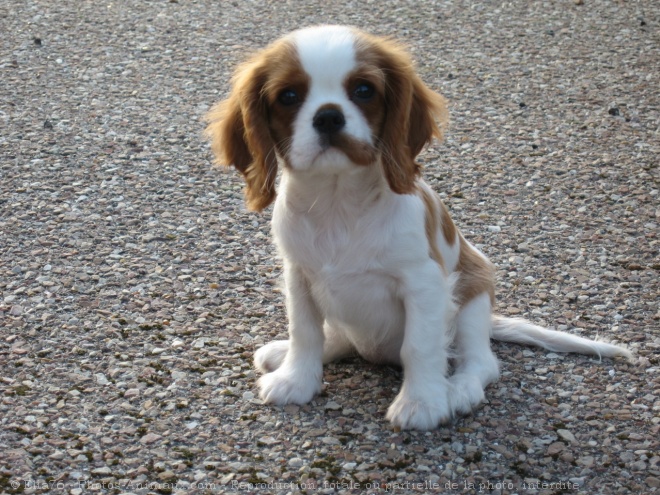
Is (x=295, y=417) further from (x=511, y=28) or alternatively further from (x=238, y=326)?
(x=511, y=28)

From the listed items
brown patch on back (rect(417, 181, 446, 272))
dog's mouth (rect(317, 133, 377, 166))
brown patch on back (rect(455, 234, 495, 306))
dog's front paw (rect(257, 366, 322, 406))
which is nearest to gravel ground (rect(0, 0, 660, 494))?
dog's front paw (rect(257, 366, 322, 406))

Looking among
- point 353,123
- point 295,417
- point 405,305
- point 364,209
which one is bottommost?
point 295,417

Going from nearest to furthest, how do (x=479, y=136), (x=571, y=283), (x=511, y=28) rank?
(x=571, y=283)
(x=479, y=136)
(x=511, y=28)

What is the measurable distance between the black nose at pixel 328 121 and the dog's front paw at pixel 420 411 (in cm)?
120

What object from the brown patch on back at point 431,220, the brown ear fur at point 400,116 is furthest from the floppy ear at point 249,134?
the brown patch on back at point 431,220

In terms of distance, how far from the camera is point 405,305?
394 centimetres

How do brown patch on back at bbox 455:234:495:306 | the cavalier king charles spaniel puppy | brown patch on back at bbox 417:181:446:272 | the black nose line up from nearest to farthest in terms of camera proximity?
the black nose < the cavalier king charles spaniel puppy < brown patch on back at bbox 417:181:446:272 < brown patch on back at bbox 455:234:495:306

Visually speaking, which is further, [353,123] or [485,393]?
[485,393]

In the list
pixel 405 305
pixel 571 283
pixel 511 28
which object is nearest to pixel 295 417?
pixel 405 305

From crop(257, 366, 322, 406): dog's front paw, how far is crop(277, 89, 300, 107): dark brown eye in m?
1.21

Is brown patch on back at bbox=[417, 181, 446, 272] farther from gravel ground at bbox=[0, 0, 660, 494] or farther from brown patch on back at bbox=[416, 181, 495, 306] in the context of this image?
gravel ground at bbox=[0, 0, 660, 494]

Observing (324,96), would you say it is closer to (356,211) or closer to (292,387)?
(356,211)

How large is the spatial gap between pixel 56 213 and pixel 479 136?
3318 mm

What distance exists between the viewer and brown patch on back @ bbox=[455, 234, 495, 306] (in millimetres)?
4371
